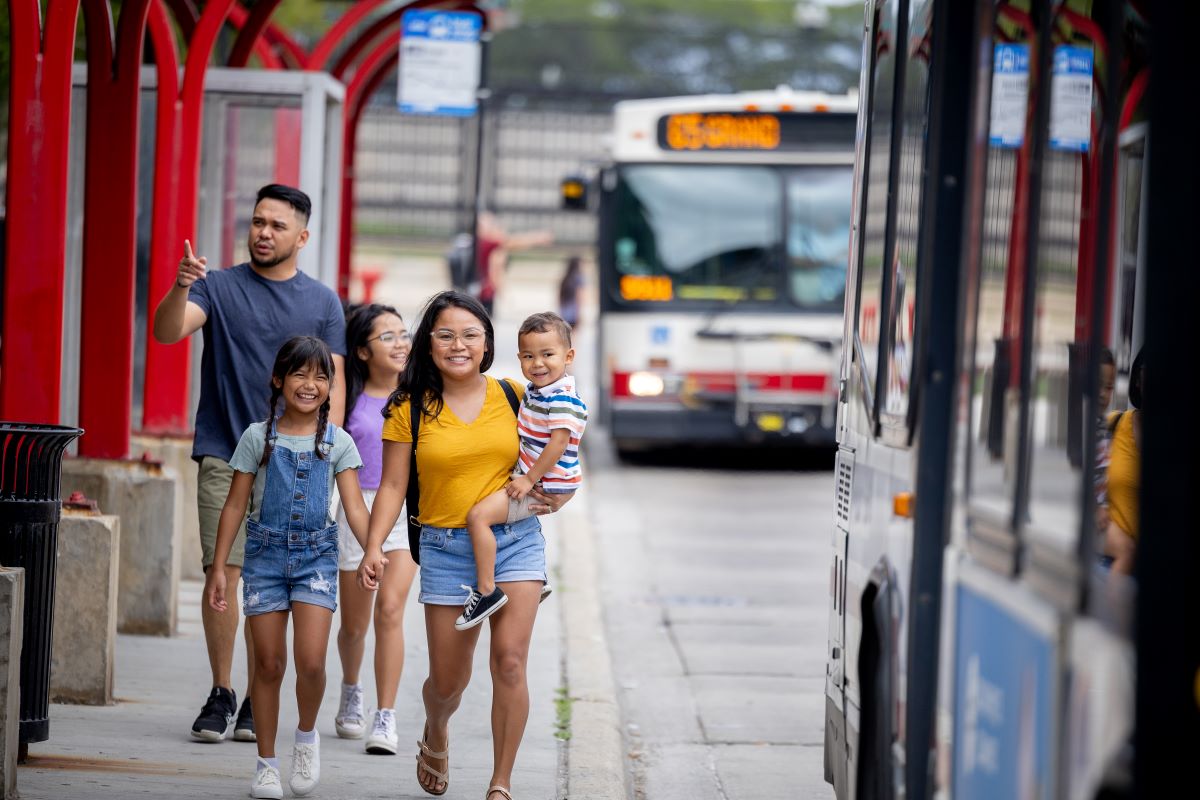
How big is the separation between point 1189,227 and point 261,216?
14.3 feet

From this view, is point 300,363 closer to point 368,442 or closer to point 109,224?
point 368,442

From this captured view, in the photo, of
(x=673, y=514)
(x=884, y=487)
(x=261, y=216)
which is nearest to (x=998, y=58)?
(x=884, y=487)

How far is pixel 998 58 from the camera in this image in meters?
3.61

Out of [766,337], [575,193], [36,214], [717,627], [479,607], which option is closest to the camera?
[479,607]

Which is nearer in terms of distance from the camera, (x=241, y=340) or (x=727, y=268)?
(x=241, y=340)

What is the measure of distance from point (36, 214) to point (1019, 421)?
4.70 metres

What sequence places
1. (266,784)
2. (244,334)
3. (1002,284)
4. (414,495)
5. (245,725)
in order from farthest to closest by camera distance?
(245,725) → (244,334) → (266,784) → (414,495) → (1002,284)

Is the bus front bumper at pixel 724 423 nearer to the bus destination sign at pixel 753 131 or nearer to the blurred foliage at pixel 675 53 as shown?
the bus destination sign at pixel 753 131

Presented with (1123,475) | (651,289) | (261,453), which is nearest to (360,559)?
(261,453)

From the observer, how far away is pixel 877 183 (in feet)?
16.1

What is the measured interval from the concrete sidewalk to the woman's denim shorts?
861mm

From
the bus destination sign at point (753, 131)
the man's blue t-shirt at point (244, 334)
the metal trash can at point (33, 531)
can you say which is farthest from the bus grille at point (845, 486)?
the bus destination sign at point (753, 131)

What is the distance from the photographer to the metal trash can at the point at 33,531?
5.63 meters

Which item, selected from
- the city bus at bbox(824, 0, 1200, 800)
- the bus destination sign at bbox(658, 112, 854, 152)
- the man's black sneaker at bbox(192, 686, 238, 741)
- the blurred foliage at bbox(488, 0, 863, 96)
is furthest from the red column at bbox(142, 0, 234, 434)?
the blurred foliage at bbox(488, 0, 863, 96)
